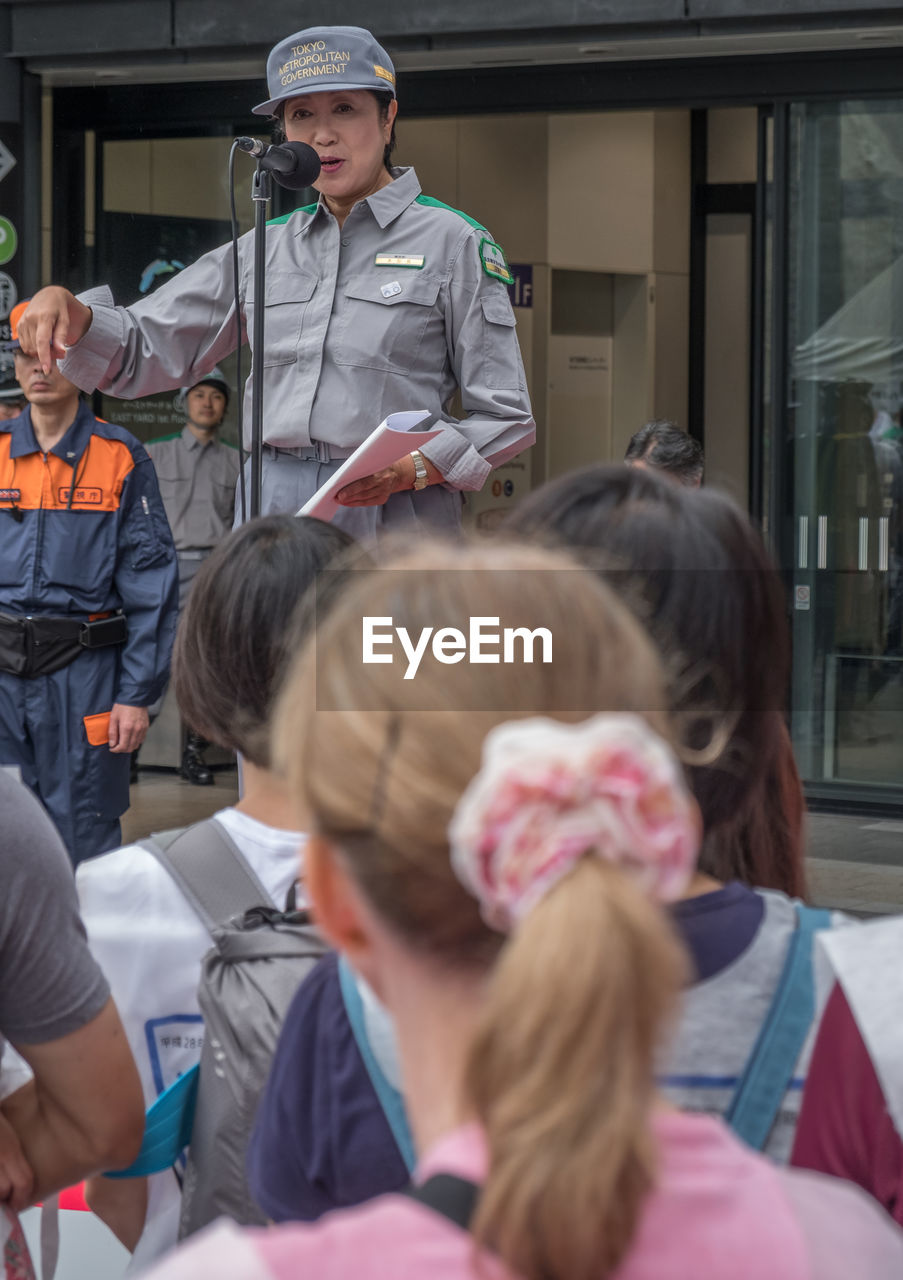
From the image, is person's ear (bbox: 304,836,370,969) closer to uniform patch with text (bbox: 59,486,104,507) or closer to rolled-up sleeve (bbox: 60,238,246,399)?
rolled-up sleeve (bbox: 60,238,246,399)

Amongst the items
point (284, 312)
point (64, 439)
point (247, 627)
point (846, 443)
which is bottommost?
point (247, 627)

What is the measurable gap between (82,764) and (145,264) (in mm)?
3766

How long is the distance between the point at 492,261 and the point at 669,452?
205 centimetres

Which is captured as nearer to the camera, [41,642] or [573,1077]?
[573,1077]

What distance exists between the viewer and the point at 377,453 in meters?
2.59

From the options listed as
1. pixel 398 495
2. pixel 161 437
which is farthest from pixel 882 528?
pixel 398 495

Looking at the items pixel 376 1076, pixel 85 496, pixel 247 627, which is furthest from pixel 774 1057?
pixel 85 496

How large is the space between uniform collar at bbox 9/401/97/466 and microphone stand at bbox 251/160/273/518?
145 cm

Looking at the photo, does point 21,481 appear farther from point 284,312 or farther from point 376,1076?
point 376,1076

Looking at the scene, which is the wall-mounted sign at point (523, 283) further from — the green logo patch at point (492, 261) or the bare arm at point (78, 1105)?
the bare arm at point (78, 1105)

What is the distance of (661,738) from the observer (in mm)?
907

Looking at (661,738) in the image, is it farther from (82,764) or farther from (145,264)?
(145,264)

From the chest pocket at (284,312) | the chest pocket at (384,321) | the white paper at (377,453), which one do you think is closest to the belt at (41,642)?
the chest pocket at (284,312)

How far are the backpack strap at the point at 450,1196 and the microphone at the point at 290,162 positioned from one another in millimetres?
2289
